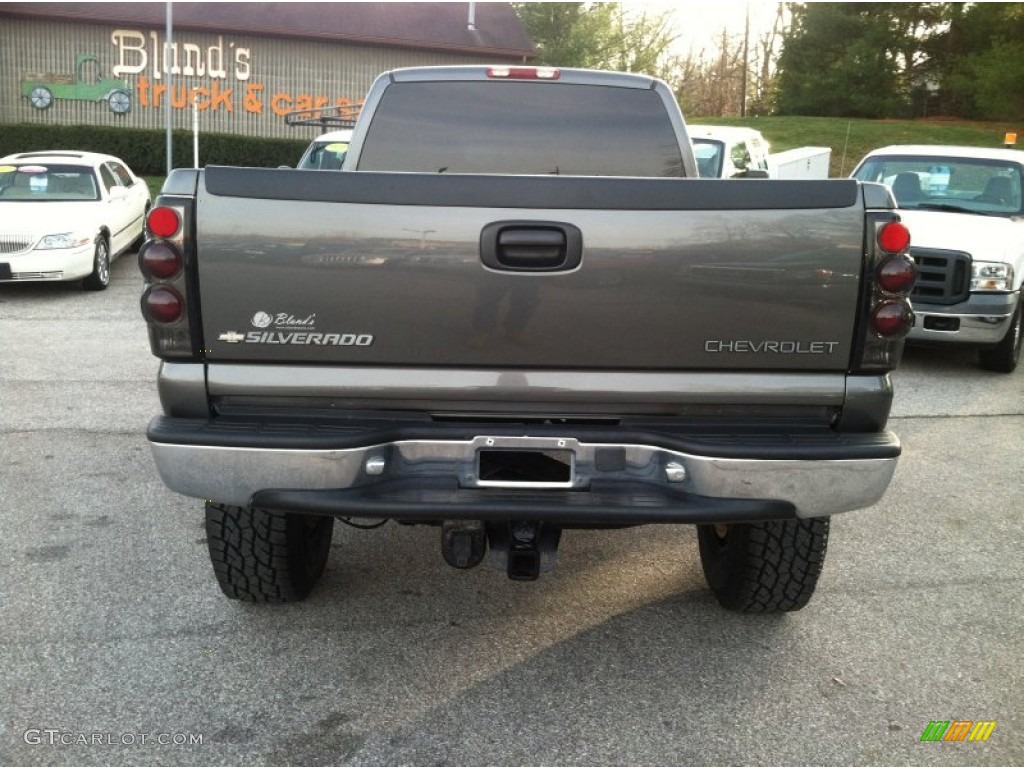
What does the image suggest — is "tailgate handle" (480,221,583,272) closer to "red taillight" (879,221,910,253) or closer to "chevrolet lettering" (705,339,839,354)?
"chevrolet lettering" (705,339,839,354)

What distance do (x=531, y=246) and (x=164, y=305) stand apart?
1.14 metres

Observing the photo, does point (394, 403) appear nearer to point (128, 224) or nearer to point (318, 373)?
point (318, 373)

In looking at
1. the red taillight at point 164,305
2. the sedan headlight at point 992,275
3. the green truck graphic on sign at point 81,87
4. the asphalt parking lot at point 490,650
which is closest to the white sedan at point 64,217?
the asphalt parking lot at point 490,650

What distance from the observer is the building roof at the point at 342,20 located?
27.3 meters

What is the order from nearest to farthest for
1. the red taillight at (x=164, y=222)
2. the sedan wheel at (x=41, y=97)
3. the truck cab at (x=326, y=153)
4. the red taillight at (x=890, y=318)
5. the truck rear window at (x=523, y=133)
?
1. the red taillight at (x=164, y=222)
2. the red taillight at (x=890, y=318)
3. the truck rear window at (x=523, y=133)
4. the truck cab at (x=326, y=153)
5. the sedan wheel at (x=41, y=97)

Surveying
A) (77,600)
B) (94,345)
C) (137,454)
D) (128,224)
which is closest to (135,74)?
(128,224)

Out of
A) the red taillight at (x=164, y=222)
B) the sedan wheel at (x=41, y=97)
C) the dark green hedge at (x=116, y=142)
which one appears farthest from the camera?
the sedan wheel at (x=41, y=97)

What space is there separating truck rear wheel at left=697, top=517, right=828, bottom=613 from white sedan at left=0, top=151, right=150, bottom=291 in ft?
31.9

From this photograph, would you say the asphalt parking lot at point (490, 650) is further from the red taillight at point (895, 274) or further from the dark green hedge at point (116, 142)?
the dark green hedge at point (116, 142)

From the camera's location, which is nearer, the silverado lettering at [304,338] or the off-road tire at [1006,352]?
the silverado lettering at [304,338]

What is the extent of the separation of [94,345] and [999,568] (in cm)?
783

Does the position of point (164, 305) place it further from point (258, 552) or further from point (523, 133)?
point (523, 133)

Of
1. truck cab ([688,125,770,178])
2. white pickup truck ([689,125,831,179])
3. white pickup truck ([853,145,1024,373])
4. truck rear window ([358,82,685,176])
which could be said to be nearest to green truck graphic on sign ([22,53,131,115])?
white pickup truck ([689,125,831,179])

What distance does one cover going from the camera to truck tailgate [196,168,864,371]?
3.06m
